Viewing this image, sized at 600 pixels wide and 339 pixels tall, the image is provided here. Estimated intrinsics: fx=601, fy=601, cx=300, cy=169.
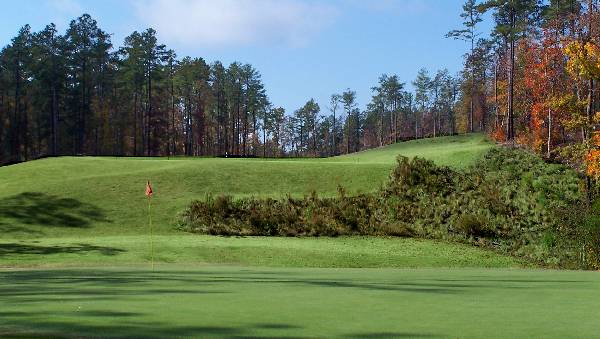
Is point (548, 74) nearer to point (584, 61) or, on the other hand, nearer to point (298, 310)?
point (584, 61)

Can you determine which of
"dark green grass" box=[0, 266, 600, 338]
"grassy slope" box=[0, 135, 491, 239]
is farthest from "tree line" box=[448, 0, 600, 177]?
"dark green grass" box=[0, 266, 600, 338]

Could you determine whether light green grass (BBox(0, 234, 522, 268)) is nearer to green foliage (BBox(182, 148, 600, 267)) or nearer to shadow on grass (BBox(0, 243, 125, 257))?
shadow on grass (BBox(0, 243, 125, 257))

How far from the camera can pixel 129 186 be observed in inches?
1561

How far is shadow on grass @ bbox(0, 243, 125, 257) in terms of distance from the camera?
2559 centimetres

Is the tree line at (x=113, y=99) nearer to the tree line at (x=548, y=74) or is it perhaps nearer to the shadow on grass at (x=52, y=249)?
the tree line at (x=548, y=74)

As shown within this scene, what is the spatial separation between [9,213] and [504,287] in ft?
100

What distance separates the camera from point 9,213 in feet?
113

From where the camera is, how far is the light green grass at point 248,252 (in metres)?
24.5

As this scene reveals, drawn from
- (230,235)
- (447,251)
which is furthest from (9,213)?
(447,251)

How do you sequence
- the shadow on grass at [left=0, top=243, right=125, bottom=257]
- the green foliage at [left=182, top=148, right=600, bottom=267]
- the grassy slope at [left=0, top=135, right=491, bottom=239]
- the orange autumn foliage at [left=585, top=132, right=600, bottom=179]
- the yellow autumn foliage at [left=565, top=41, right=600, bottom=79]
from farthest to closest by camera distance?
the grassy slope at [left=0, top=135, right=491, bottom=239] < the green foliage at [left=182, top=148, right=600, bottom=267] < the yellow autumn foliage at [left=565, top=41, right=600, bottom=79] < the orange autumn foliage at [left=585, top=132, right=600, bottom=179] < the shadow on grass at [left=0, top=243, right=125, bottom=257]

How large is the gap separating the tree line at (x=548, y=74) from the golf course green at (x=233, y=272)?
651cm

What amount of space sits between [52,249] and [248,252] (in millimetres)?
8584

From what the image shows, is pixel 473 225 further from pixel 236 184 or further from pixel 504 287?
pixel 504 287

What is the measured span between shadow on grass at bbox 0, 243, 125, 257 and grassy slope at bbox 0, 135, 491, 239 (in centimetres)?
440
